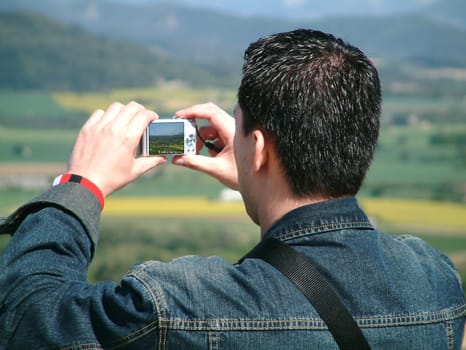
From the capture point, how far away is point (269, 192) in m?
1.88

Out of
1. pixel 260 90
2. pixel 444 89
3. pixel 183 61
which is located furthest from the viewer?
pixel 183 61

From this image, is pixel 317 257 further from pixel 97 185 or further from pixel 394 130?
pixel 394 130

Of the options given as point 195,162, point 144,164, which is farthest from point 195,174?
point 144,164

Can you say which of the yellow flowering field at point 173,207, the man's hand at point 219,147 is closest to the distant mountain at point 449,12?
the yellow flowering field at point 173,207

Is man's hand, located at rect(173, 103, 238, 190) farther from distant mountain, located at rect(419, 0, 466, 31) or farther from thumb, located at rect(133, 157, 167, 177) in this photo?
distant mountain, located at rect(419, 0, 466, 31)

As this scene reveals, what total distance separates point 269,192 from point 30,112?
23.3m

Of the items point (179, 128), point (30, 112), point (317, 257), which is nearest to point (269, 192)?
point (317, 257)

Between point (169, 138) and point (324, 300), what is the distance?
0.75m

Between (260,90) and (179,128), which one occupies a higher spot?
(260,90)

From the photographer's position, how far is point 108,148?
1.93 m

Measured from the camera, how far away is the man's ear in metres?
1.85

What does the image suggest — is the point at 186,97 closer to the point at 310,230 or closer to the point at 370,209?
the point at 370,209

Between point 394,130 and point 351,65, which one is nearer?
point 351,65

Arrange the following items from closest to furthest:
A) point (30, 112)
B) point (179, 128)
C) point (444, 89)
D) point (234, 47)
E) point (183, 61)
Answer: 1. point (179, 128)
2. point (30, 112)
3. point (444, 89)
4. point (183, 61)
5. point (234, 47)
